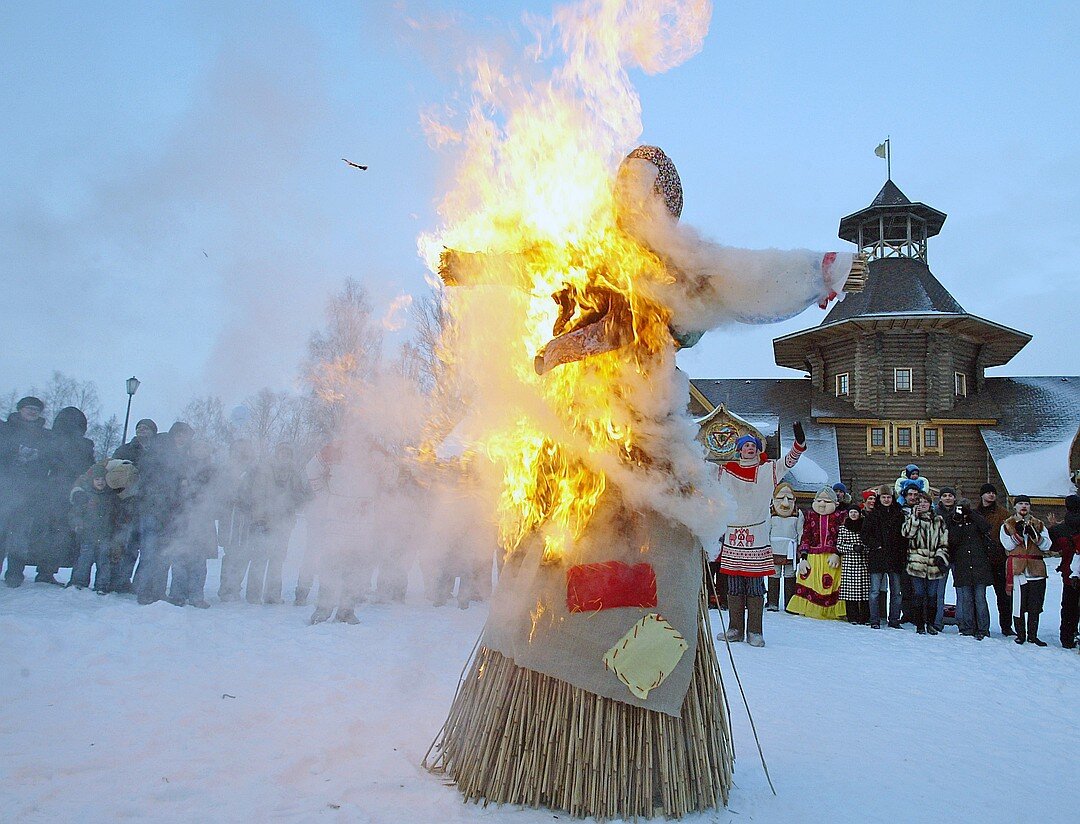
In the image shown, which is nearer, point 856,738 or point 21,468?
point 856,738

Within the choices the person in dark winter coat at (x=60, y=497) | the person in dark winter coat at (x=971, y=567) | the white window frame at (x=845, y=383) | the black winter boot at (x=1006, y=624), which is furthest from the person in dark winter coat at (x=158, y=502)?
the white window frame at (x=845, y=383)

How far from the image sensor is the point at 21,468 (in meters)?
7.56

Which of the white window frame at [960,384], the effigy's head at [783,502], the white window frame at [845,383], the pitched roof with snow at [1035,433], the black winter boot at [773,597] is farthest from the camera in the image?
the white window frame at [845,383]

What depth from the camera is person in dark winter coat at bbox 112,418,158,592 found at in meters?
7.50

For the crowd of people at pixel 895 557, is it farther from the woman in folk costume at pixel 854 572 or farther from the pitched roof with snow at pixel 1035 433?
the pitched roof with snow at pixel 1035 433

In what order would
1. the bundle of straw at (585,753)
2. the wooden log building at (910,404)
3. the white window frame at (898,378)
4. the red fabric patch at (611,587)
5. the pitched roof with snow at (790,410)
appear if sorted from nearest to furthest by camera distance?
1. the bundle of straw at (585,753)
2. the red fabric patch at (611,587)
3. the pitched roof with snow at (790,410)
4. the wooden log building at (910,404)
5. the white window frame at (898,378)

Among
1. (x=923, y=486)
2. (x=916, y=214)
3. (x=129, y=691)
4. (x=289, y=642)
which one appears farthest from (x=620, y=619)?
(x=916, y=214)

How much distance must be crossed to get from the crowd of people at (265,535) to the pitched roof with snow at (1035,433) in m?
18.0

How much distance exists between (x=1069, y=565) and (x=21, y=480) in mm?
11012

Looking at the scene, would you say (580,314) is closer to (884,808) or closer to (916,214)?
(884,808)

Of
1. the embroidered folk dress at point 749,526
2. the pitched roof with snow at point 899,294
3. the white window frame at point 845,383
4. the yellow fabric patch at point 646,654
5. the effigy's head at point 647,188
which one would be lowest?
the yellow fabric patch at point 646,654

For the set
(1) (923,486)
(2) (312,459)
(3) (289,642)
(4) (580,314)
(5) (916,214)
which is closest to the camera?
(4) (580,314)

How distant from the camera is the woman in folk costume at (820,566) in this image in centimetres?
1013

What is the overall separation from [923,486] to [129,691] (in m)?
9.78
